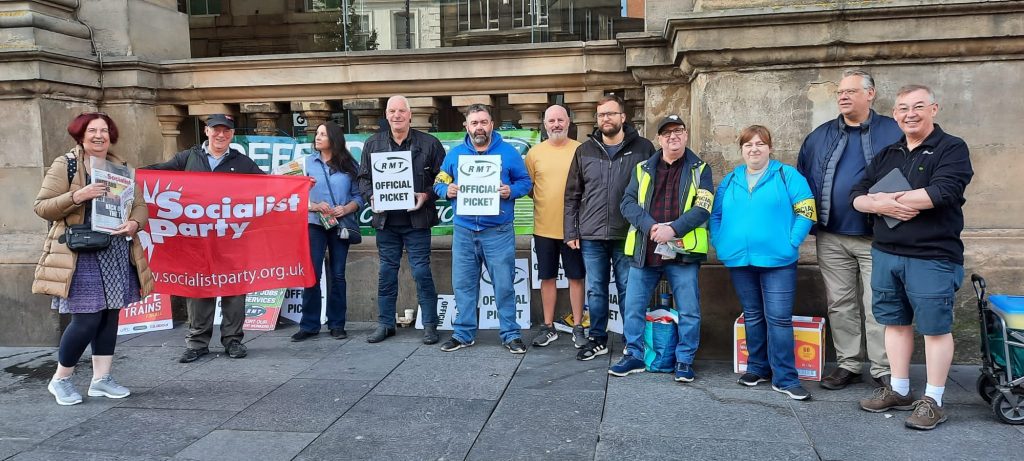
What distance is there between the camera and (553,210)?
19.7ft

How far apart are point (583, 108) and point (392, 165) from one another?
1.95m

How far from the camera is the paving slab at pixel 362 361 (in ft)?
17.6

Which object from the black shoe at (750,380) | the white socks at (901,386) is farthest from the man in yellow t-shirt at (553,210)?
the white socks at (901,386)

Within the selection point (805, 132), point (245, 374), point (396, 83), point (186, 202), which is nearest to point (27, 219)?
point (186, 202)

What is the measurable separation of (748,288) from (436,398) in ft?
7.12

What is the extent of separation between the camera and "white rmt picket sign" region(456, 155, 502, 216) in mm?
5824

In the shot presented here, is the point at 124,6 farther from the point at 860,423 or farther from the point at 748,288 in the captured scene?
the point at 860,423

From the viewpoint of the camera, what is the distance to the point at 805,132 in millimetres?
5531

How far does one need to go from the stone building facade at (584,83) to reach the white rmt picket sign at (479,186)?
48.7 inches

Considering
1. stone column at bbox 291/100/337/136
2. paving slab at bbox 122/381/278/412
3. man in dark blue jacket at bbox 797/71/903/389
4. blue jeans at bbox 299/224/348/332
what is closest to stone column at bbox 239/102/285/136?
stone column at bbox 291/100/337/136

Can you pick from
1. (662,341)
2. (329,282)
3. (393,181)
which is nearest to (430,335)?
(329,282)

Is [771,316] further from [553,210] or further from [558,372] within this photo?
[553,210]

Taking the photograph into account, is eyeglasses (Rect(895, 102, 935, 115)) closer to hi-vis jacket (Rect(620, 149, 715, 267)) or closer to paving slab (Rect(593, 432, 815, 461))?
hi-vis jacket (Rect(620, 149, 715, 267))

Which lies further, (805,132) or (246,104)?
(246,104)
